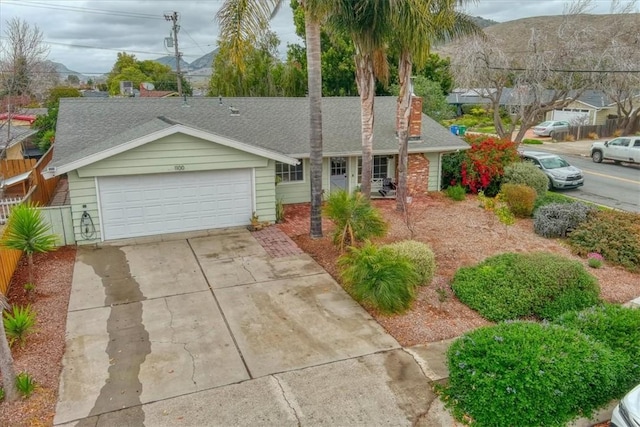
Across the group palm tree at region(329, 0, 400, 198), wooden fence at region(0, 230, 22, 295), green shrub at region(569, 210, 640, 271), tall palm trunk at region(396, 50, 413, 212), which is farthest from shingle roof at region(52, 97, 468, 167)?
green shrub at region(569, 210, 640, 271)

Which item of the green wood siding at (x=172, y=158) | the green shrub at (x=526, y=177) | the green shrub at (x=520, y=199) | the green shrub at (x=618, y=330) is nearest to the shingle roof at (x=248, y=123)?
the green wood siding at (x=172, y=158)

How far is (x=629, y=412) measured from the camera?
17.2 feet

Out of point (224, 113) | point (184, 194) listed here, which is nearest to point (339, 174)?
point (224, 113)

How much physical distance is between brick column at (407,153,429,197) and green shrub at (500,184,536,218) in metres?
3.53

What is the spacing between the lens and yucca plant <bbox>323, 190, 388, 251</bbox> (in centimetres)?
1154

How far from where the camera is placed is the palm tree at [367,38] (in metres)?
12.2

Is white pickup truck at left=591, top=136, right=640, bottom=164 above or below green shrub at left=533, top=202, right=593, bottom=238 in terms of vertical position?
above

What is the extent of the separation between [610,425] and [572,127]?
38315 millimetres

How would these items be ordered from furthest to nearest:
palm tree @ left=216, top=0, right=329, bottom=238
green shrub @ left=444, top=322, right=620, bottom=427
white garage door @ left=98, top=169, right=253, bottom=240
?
white garage door @ left=98, top=169, right=253, bottom=240 → palm tree @ left=216, top=0, right=329, bottom=238 → green shrub @ left=444, top=322, right=620, bottom=427

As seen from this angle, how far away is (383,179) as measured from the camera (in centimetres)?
1853

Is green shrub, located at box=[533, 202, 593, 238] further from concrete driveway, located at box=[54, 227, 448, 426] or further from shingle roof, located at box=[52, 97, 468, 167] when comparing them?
concrete driveway, located at box=[54, 227, 448, 426]

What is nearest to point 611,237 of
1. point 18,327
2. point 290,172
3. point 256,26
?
point 290,172

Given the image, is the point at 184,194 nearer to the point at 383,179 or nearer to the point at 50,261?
the point at 50,261

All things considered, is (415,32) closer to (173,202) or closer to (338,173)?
(338,173)
